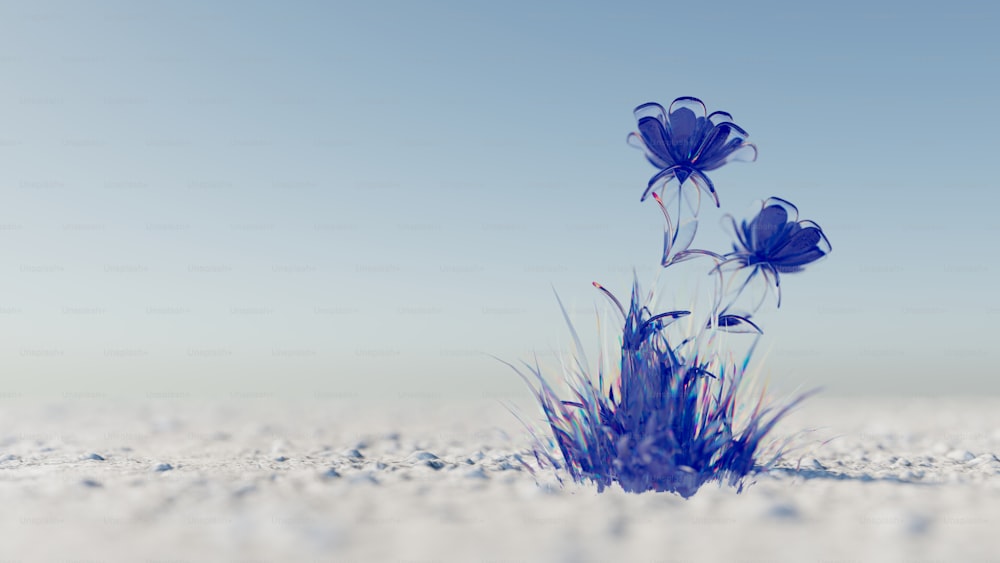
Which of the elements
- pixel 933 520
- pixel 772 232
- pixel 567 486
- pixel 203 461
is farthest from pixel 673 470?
pixel 203 461

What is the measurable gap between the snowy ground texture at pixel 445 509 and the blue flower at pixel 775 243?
1.19m

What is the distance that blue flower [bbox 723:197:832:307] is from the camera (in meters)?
4.39

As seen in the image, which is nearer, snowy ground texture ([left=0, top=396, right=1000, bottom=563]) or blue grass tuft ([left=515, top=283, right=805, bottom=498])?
snowy ground texture ([left=0, top=396, right=1000, bottom=563])

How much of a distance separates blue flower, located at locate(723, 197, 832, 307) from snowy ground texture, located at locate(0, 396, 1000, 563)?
3.91 feet

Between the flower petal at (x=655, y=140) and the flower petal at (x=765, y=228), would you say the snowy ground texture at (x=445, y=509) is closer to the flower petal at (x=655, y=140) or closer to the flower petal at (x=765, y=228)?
the flower petal at (x=765, y=228)

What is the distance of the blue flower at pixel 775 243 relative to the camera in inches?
173

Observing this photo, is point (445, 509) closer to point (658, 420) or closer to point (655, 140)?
point (658, 420)

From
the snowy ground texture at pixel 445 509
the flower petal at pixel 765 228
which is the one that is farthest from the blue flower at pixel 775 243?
the snowy ground texture at pixel 445 509

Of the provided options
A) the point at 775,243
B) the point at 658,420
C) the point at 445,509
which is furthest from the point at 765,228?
the point at 445,509

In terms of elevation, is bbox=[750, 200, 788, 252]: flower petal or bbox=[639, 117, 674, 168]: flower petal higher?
bbox=[639, 117, 674, 168]: flower petal

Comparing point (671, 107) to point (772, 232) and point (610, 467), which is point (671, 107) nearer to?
point (772, 232)

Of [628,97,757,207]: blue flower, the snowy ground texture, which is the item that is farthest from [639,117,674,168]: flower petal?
the snowy ground texture

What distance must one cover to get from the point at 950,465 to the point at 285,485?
472 centimetres

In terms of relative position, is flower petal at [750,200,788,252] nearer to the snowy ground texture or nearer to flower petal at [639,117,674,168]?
flower petal at [639,117,674,168]
